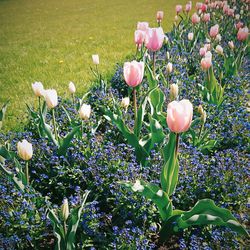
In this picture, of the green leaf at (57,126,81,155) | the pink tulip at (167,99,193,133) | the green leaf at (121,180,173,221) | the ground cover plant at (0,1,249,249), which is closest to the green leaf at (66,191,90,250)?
the ground cover plant at (0,1,249,249)

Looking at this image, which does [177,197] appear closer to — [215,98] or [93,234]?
[93,234]

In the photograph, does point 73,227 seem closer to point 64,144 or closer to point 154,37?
point 64,144

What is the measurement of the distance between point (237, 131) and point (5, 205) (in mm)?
2031

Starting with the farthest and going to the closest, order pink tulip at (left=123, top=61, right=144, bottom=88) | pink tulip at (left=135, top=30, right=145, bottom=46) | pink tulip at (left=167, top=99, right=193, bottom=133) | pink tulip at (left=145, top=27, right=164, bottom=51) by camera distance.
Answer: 1. pink tulip at (left=135, top=30, right=145, bottom=46)
2. pink tulip at (left=145, top=27, right=164, bottom=51)
3. pink tulip at (left=123, top=61, right=144, bottom=88)
4. pink tulip at (left=167, top=99, right=193, bottom=133)

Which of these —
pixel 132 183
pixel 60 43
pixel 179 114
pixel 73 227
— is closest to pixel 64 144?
pixel 132 183

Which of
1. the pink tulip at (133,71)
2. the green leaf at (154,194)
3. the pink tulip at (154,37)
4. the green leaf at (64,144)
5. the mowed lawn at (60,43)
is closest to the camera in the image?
the green leaf at (154,194)

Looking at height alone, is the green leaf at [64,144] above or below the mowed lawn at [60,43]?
below

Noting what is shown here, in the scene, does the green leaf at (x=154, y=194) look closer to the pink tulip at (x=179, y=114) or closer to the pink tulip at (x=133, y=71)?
the pink tulip at (x=179, y=114)

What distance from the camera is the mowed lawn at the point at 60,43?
4.69 m

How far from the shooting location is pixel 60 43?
753cm

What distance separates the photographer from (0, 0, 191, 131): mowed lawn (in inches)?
185

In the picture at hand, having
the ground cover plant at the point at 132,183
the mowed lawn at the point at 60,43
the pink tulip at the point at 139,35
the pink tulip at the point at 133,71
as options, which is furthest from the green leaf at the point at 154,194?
the mowed lawn at the point at 60,43

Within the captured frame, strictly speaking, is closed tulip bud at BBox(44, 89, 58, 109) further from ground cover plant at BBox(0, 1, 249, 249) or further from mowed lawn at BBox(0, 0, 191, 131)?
mowed lawn at BBox(0, 0, 191, 131)

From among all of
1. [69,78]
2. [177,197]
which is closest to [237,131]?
[177,197]
